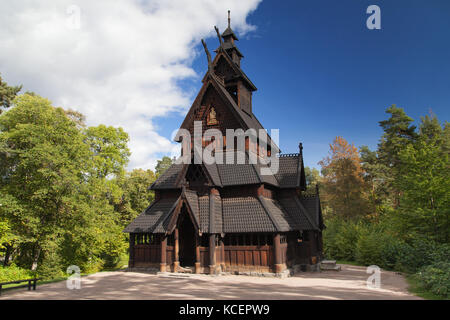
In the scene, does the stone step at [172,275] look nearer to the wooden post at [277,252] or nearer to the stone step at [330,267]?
the wooden post at [277,252]

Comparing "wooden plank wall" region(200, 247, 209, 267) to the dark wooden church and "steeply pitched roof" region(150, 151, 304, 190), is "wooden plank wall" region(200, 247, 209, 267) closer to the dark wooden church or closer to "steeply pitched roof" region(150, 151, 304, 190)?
the dark wooden church

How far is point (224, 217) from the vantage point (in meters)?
19.1

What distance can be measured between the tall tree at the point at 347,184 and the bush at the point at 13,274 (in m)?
36.1

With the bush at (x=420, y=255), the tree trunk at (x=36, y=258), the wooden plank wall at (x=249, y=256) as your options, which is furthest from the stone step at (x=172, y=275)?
the bush at (x=420, y=255)

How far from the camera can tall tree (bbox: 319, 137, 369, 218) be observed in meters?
38.0

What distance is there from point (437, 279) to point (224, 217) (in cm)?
1181

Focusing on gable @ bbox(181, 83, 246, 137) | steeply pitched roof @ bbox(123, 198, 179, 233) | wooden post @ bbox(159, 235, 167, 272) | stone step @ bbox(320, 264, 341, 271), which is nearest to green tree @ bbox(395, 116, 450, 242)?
stone step @ bbox(320, 264, 341, 271)

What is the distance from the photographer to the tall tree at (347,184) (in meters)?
38.0

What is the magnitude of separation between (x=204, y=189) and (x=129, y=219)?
1720cm

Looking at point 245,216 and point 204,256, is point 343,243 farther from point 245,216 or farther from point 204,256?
point 204,256

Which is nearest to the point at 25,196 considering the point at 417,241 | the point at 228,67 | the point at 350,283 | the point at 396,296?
the point at 228,67

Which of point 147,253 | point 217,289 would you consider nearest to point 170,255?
point 147,253
